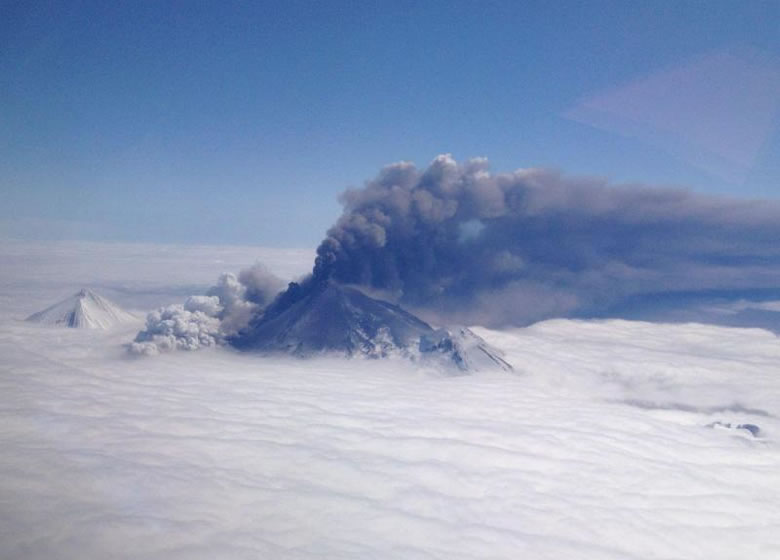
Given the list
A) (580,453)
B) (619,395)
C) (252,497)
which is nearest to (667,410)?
(619,395)

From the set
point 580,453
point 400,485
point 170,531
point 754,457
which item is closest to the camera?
point 170,531

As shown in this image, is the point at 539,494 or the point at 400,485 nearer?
the point at 400,485

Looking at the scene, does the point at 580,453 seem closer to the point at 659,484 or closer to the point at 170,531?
the point at 659,484

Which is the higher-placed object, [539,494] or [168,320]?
[168,320]
